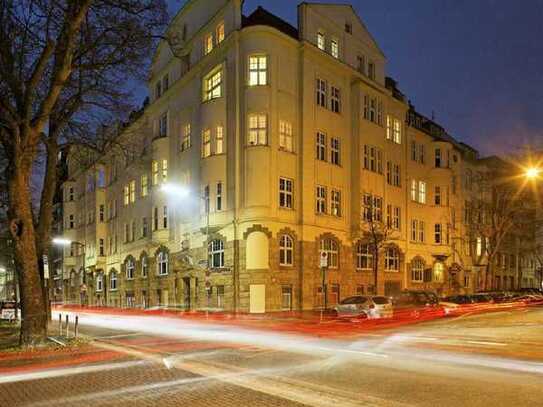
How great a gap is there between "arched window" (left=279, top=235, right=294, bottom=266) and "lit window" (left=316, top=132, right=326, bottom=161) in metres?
6.09

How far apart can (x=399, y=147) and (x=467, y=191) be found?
51.2 ft

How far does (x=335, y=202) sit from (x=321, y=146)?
12.8 ft

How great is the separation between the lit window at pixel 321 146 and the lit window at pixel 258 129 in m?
4.50

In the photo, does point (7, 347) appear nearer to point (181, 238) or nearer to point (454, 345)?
point (454, 345)

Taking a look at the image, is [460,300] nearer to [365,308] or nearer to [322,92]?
[365,308]

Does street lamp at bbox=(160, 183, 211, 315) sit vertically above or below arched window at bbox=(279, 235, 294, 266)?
above

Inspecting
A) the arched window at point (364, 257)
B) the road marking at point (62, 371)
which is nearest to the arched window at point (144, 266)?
the arched window at point (364, 257)

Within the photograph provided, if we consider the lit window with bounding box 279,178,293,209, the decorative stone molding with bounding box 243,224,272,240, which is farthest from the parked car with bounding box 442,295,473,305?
the decorative stone molding with bounding box 243,224,272,240

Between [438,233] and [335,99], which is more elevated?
[335,99]

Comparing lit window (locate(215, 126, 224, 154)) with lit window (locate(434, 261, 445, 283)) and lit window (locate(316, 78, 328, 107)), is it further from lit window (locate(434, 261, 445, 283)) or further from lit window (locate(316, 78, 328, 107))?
lit window (locate(434, 261, 445, 283))

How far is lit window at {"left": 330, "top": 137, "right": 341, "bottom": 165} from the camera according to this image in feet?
129

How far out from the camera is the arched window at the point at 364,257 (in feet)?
135

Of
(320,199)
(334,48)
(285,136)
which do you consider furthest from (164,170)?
(334,48)

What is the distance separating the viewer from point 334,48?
40688mm
